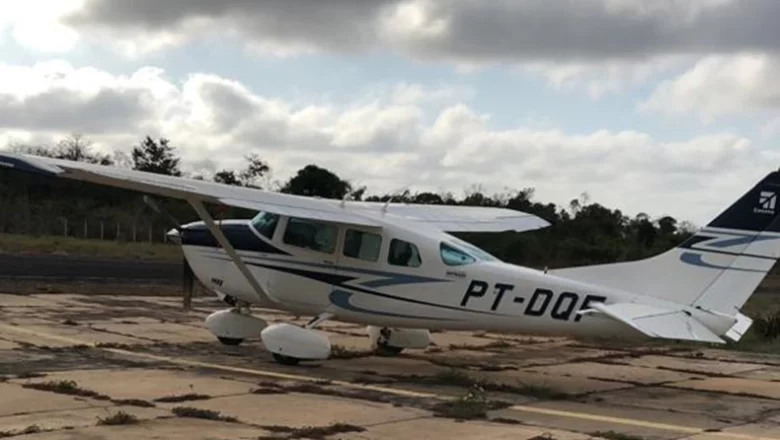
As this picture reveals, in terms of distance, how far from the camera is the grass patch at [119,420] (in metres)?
7.73

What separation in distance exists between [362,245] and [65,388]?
14.3ft

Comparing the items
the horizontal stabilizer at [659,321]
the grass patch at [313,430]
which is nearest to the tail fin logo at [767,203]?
the horizontal stabilizer at [659,321]

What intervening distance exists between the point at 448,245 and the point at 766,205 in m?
3.79

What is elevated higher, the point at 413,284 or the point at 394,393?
the point at 413,284

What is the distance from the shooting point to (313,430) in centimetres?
784

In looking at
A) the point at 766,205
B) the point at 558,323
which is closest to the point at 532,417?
the point at 558,323

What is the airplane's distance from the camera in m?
11.1

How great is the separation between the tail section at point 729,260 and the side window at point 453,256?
6.86 feet

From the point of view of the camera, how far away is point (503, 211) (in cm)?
1683

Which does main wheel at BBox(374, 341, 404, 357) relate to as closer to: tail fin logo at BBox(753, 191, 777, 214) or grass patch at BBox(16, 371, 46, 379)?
grass patch at BBox(16, 371, 46, 379)

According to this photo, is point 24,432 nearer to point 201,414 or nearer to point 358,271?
point 201,414

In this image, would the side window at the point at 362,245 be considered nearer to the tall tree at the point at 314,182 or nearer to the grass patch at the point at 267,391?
the grass patch at the point at 267,391

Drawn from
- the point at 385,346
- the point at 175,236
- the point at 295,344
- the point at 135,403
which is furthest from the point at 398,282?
the point at 135,403

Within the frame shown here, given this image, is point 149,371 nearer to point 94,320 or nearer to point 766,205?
point 94,320
